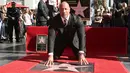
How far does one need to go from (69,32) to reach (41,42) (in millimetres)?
1954

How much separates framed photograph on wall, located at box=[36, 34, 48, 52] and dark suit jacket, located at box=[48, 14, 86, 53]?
166cm

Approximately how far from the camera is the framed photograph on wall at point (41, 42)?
31.7 ft

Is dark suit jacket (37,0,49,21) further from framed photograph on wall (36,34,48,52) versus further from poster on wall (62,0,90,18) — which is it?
framed photograph on wall (36,34,48,52)

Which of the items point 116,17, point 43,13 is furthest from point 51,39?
point 116,17

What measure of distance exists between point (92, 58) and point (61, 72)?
→ 234 cm

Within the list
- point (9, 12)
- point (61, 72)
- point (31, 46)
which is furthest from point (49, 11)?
point (61, 72)

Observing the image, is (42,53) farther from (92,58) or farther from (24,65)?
(24,65)

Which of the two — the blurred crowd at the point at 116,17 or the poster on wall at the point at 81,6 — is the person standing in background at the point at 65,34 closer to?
the poster on wall at the point at 81,6

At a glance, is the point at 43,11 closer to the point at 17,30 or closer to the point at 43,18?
the point at 43,18

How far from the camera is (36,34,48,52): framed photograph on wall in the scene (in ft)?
31.7

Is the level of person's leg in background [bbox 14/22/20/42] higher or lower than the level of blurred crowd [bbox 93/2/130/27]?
lower

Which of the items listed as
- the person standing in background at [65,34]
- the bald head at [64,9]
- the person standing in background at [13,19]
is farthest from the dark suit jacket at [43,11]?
the bald head at [64,9]

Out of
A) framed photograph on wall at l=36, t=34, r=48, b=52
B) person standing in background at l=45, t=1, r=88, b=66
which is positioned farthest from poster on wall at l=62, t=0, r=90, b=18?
person standing in background at l=45, t=1, r=88, b=66

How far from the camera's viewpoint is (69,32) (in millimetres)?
7867
